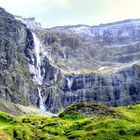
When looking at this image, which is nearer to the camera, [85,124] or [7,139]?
[7,139]

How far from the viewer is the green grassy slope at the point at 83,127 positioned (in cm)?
6525

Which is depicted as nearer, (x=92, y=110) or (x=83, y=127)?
(x=83, y=127)

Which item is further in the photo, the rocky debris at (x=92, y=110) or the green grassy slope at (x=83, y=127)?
the rocky debris at (x=92, y=110)

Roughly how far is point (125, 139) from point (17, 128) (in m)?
17.2

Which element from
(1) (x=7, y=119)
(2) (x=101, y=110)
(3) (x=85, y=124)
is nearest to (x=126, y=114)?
(2) (x=101, y=110)

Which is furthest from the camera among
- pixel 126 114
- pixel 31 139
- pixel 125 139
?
pixel 126 114

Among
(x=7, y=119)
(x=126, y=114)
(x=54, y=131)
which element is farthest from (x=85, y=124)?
(x=7, y=119)

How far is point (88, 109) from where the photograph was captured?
81.5 m

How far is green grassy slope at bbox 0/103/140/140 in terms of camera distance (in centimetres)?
6525

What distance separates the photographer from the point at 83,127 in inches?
2776

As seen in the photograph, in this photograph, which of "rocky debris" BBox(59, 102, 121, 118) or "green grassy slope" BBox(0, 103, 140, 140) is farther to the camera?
"rocky debris" BBox(59, 102, 121, 118)

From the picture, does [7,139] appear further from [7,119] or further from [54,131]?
[7,119]

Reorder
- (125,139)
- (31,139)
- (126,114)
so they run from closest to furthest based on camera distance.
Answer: (125,139) < (31,139) < (126,114)

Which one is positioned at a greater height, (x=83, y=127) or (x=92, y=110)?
(x=92, y=110)
